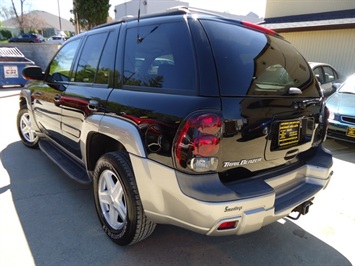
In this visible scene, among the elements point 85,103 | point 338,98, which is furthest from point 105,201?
point 338,98

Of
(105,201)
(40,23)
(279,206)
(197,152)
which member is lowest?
(105,201)

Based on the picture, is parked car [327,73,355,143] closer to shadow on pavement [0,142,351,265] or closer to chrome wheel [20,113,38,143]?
shadow on pavement [0,142,351,265]

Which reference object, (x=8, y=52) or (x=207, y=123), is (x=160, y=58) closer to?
(x=207, y=123)

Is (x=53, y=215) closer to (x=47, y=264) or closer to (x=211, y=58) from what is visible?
(x=47, y=264)

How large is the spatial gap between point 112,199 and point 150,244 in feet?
1.67

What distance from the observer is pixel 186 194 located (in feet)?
5.79

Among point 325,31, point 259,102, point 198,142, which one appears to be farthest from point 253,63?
point 325,31

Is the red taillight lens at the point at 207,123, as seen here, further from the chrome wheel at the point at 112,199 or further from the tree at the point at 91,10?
the tree at the point at 91,10

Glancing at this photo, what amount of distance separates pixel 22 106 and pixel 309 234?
15.1 ft

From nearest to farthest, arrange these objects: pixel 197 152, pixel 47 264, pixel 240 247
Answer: pixel 197 152 < pixel 47 264 < pixel 240 247

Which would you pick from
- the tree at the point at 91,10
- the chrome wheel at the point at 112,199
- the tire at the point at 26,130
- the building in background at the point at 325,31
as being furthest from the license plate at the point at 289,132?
the tree at the point at 91,10

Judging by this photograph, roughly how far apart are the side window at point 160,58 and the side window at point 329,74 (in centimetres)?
723

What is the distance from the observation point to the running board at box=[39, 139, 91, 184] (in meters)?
2.95

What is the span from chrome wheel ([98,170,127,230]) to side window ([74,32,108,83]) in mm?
1026
